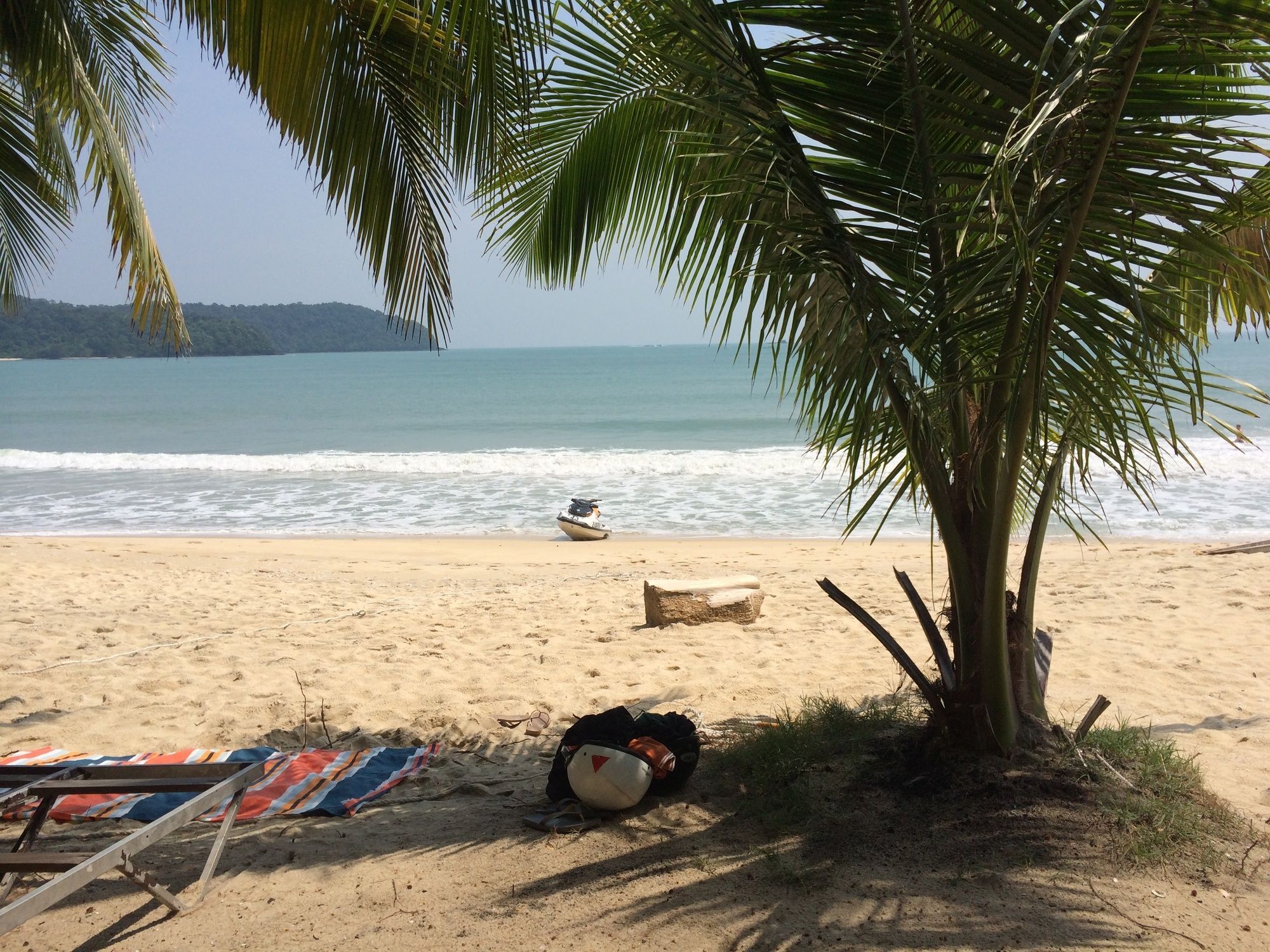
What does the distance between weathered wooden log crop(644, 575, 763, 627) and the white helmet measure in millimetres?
3407

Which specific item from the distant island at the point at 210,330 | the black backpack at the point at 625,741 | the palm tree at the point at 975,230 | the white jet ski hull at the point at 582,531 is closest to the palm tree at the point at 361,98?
the palm tree at the point at 975,230

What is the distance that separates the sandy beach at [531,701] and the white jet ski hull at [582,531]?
1119mm

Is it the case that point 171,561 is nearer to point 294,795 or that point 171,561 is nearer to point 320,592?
point 320,592

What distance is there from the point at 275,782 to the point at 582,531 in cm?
842

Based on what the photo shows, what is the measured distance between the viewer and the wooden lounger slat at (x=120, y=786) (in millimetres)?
2900

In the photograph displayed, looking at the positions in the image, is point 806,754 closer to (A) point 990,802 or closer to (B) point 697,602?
(A) point 990,802

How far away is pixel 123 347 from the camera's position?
6106cm

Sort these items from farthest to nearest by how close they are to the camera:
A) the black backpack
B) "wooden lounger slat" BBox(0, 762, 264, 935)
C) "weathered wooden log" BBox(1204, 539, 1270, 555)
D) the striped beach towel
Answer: "weathered wooden log" BBox(1204, 539, 1270, 555) → the striped beach towel → the black backpack → "wooden lounger slat" BBox(0, 762, 264, 935)

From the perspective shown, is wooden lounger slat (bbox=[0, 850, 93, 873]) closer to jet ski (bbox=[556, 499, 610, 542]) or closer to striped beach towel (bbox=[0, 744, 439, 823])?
striped beach towel (bbox=[0, 744, 439, 823])

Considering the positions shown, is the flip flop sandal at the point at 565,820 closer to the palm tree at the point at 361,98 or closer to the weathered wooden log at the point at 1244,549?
the palm tree at the point at 361,98

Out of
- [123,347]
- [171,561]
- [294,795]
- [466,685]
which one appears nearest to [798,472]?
[171,561]

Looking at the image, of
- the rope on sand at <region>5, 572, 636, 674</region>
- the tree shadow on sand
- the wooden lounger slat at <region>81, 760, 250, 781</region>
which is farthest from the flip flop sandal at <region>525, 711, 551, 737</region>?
the rope on sand at <region>5, 572, 636, 674</region>

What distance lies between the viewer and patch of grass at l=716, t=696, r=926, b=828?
10.3 ft

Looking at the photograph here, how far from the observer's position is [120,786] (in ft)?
9.69
